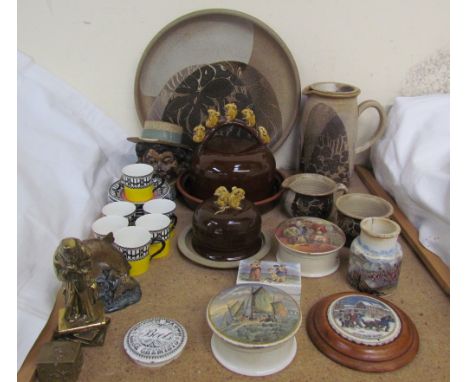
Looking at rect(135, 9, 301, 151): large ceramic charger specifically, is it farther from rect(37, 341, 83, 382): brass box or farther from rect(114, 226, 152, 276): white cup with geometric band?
rect(37, 341, 83, 382): brass box

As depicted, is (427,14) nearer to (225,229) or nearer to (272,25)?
(272,25)

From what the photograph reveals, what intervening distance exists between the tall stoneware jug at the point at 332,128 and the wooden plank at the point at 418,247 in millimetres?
74

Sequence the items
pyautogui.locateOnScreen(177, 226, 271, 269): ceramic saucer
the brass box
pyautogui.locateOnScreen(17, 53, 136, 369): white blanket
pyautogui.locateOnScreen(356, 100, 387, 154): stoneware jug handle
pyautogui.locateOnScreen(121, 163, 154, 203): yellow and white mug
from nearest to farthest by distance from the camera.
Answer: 1. the brass box
2. pyautogui.locateOnScreen(17, 53, 136, 369): white blanket
3. pyautogui.locateOnScreen(177, 226, 271, 269): ceramic saucer
4. pyautogui.locateOnScreen(121, 163, 154, 203): yellow and white mug
5. pyautogui.locateOnScreen(356, 100, 387, 154): stoneware jug handle

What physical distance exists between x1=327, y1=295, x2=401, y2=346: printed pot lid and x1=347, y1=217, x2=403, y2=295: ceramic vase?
0.13ft

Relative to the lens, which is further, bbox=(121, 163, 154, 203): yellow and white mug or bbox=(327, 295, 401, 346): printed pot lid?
bbox=(121, 163, 154, 203): yellow and white mug

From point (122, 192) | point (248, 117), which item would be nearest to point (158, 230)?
point (122, 192)

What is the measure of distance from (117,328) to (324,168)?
555 millimetres

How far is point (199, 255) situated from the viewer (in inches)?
31.5

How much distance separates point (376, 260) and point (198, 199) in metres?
0.36

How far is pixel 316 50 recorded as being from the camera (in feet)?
3.39

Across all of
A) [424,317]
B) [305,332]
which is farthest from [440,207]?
[305,332]

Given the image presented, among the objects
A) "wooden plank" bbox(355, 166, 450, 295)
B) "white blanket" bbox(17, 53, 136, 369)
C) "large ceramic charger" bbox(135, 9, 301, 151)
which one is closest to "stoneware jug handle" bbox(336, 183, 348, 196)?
"wooden plank" bbox(355, 166, 450, 295)

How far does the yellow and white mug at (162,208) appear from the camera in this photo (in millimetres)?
872

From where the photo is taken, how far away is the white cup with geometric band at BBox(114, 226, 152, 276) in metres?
0.75
